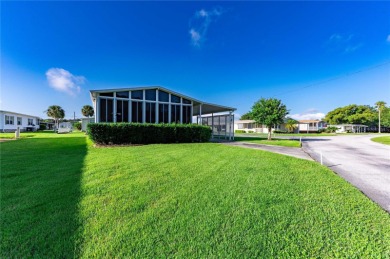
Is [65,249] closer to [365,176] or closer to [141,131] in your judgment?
[365,176]

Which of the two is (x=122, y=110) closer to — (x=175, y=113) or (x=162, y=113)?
(x=162, y=113)

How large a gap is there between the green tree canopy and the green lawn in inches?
2636

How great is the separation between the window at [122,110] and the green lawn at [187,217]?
9.05 meters

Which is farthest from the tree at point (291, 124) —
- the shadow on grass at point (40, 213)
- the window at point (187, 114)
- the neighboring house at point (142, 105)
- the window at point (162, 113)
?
the shadow on grass at point (40, 213)

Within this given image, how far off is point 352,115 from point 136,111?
67.1 meters

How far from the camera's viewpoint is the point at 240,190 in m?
3.80

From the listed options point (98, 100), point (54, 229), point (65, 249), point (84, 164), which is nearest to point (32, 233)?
point (54, 229)

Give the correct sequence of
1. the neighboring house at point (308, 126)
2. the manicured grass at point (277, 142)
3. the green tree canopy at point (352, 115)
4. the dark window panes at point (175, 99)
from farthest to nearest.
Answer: the green tree canopy at point (352, 115) → the neighboring house at point (308, 126) → the dark window panes at point (175, 99) → the manicured grass at point (277, 142)

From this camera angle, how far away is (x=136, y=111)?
14164 mm

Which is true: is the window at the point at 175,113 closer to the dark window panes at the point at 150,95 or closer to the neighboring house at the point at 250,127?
the dark window panes at the point at 150,95

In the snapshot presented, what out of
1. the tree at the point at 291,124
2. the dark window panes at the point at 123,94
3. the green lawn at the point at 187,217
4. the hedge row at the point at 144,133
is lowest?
the green lawn at the point at 187,217

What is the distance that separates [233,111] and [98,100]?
12.5 m

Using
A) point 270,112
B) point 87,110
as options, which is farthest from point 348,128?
point 87,110

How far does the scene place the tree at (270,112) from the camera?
1727cm
